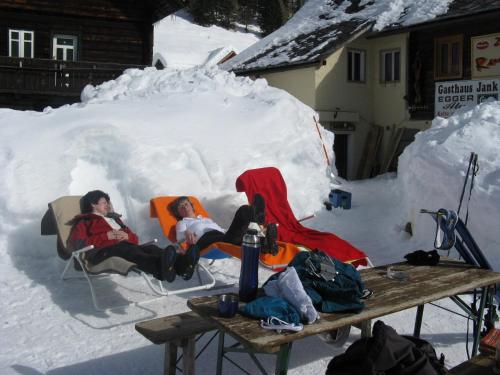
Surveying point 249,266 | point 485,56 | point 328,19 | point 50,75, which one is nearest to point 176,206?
point 249,266

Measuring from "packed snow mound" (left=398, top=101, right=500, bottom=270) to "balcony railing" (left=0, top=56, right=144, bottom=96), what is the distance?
962cm

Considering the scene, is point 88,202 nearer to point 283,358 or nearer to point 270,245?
point 270,245

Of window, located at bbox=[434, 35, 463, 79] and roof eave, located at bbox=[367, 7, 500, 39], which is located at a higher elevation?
roof eave, located at bbox=[367, 7, 500, 39]

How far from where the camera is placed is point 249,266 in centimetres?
267

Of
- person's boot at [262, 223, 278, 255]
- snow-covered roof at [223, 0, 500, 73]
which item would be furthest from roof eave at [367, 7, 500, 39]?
person's boot at [262, 223, 278, 255]

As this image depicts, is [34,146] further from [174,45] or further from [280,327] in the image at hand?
[174,45]

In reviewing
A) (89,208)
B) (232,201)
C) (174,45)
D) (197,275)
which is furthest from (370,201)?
(174,45)

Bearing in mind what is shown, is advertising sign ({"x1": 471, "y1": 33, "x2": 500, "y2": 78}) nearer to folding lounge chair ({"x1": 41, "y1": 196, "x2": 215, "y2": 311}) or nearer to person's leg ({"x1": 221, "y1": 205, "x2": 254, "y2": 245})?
person's leg ({"x1": 221, "y1": 205, "x2": 254, "y2": 245})

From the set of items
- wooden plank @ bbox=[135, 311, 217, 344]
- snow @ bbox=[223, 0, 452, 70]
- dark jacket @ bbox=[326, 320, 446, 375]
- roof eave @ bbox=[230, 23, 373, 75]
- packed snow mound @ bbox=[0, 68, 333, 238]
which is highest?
snow @ bbox=[223, 0, 452, 70]

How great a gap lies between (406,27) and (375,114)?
9.42ft

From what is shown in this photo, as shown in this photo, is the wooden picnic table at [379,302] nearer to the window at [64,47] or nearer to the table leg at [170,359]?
the table leg at [170,359]

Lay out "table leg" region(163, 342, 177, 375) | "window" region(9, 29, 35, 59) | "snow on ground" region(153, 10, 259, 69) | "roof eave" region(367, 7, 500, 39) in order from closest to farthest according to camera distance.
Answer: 1. "table leg" region(163, 342, 177, 375)
2. "roof eave" region(367, 7, 500, 39)
3. "window" region(9, 29, 35, 59)
4. "snow on ground" region(153, 10, 259, 69)

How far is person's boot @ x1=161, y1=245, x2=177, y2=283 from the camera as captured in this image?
13.6 feet

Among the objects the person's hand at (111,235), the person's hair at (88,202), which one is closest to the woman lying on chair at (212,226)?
the person's hand at (111,235)
